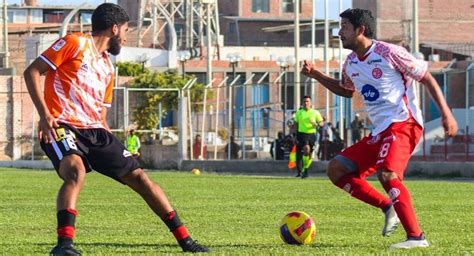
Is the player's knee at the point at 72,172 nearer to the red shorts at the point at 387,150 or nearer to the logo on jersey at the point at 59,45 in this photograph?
the logo on jersey at the point at 59,45

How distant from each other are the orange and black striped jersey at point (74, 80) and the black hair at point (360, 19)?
2300 mm

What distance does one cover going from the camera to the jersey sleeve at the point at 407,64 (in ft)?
36.4

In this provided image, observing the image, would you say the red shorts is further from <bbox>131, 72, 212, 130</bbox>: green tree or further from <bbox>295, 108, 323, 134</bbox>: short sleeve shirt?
<bbox>131, 72, 212, 130</bbox>: green tree

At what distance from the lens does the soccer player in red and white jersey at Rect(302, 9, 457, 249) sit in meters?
11.1

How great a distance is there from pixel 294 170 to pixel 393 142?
83.5 feet

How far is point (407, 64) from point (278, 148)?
28.0 metres

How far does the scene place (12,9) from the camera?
4456 inches

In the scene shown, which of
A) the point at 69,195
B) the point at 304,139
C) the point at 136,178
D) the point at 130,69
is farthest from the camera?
the point at 130,69

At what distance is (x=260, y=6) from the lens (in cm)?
10406

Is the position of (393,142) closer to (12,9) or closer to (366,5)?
(366,5)

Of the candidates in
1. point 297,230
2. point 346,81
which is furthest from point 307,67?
point 297,230

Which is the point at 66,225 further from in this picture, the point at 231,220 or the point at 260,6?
the point at 260,6

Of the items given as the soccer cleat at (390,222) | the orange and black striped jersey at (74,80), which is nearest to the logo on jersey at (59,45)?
the orange and black striped jersey at (74,80)

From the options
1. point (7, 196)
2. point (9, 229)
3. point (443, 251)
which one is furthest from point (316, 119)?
point (443, 251)
